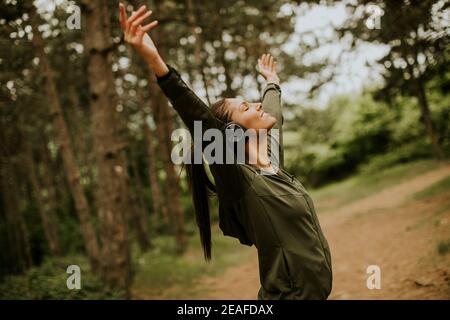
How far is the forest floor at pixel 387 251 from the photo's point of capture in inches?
264

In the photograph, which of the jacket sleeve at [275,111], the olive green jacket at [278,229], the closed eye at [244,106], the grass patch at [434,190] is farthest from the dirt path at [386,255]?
the closed eye at [244,106]

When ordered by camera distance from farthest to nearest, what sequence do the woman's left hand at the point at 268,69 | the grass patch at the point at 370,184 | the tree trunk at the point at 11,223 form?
the grass patch at the point at 370,184, the tree trunk at the point at 11,223, the woman's left hand at the point at 268,69

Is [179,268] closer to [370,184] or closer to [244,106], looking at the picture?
[244,106]

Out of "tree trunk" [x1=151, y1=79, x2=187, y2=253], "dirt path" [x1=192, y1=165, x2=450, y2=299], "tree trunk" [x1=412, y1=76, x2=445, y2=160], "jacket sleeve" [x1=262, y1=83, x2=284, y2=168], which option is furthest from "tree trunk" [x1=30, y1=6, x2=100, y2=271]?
"tree trunk" [x1=412, y1=76, x2=445, y2=160]

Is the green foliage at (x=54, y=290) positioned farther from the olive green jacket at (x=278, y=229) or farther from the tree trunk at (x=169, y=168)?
the olive green jacket at (x=278, y=229)

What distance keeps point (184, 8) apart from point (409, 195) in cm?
974

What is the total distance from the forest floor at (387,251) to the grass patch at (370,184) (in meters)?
1.63

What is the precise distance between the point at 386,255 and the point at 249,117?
726 centimetres

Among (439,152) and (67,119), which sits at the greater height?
(67,119)

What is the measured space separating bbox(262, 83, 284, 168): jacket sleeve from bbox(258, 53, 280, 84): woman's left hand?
0.33ft

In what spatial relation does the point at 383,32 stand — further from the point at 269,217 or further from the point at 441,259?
the point at 269,217

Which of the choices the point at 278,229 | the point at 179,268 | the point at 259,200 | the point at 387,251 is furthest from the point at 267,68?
the point at 179,268
